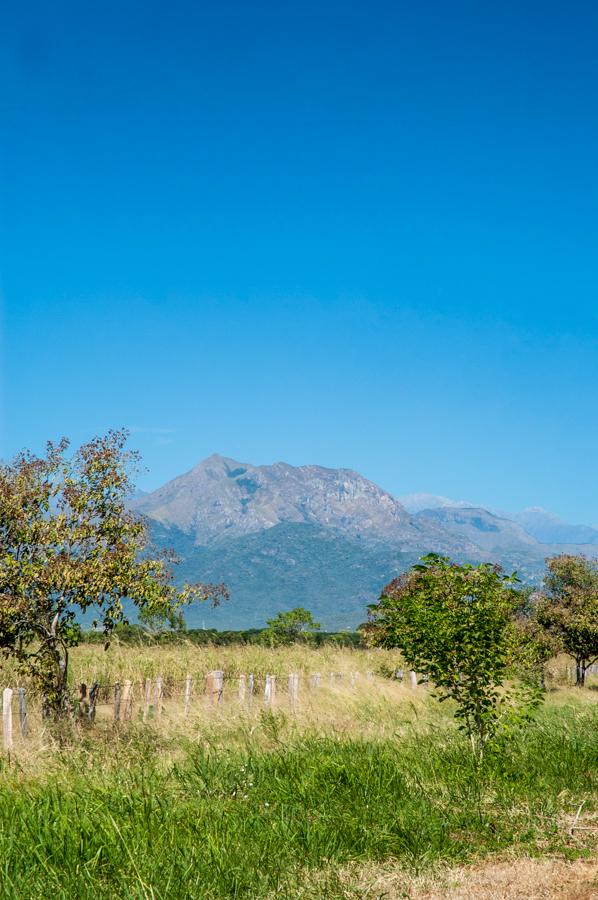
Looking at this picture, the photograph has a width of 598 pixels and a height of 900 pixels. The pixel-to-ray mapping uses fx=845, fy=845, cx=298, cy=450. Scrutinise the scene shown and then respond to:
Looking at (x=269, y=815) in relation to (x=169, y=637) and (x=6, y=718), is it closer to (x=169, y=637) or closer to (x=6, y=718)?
(x=6, y=718)

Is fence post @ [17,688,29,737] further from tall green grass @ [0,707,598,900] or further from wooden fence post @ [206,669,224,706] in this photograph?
wooden fence post @ [206,669,224,706]

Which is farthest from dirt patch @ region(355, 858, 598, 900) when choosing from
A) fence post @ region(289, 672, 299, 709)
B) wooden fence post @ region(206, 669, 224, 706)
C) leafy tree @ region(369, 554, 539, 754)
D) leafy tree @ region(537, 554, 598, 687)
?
A: leafy tree @ region(537, 554, 598, 687)

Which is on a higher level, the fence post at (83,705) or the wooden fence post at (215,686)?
the fence post at (83,705)

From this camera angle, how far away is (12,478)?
14.9 meters

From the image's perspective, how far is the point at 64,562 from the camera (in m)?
14.4

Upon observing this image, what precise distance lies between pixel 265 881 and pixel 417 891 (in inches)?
45.7

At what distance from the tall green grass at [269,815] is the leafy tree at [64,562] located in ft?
12.5

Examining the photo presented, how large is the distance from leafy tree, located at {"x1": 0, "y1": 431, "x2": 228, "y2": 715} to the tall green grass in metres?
3.81

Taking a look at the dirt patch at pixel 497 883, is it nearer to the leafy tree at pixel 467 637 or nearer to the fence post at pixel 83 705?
the leafy tree at pixel 467 637

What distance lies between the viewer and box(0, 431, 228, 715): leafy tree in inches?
563

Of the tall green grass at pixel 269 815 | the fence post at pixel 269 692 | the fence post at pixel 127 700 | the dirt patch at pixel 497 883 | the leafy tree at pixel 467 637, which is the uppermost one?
the leafy tree at pixel 467 637

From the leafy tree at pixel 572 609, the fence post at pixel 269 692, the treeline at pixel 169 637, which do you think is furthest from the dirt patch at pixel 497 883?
the leafy tree at pixel 572 609

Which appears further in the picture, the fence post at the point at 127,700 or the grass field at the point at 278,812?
the fence post at the point at 127,700

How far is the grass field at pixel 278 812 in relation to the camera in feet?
21.4
